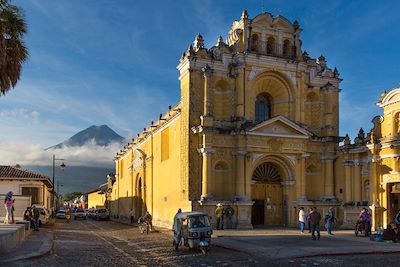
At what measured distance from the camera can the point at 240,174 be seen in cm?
3166

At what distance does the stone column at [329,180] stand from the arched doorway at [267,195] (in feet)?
9.73

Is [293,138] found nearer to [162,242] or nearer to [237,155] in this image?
[237,155]

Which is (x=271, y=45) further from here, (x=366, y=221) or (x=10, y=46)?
(x=10, y=46)

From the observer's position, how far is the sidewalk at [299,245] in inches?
715

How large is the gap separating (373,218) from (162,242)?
12.5 metres

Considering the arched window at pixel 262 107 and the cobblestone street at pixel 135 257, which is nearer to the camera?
the cobblestone street at pixel 135 257

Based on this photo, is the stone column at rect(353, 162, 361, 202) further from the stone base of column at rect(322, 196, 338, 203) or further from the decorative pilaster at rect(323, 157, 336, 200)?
the decorative pilaster at rect(323, 157, 336, 200)

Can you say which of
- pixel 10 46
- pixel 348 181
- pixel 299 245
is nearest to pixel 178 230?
pixel 299 245

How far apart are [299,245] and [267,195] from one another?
1328 centimetres

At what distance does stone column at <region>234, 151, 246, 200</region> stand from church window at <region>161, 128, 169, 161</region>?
747 cm

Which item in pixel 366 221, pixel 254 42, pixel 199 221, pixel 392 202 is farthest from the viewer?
pixel 254 42

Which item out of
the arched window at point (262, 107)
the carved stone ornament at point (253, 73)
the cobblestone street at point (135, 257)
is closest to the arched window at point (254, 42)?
the carved stone ornament at point (253, 73)

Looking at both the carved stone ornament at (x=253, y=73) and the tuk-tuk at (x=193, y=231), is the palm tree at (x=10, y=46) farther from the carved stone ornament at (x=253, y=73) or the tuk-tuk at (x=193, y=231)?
the carved stone ornament at (x=253, y=73)

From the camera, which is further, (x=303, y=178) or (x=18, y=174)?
(x=18, y=174)
